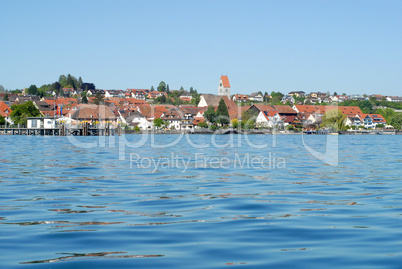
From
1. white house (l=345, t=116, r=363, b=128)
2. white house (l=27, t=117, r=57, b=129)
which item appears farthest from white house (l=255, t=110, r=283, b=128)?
white house (l=27, t=117, r=57, b=129)

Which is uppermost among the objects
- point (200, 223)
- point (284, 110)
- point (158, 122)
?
point (284, 110)

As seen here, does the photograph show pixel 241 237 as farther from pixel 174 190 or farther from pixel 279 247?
pixel 174 190

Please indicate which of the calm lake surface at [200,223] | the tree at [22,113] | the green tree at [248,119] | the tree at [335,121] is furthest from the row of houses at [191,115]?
the calm lake surface at [200,223]

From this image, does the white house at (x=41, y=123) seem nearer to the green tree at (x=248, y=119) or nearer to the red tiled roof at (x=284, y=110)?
the green tree at (x=248, y=119)

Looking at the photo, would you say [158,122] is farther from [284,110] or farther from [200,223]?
[200,223]

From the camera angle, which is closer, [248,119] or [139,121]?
[248,119]

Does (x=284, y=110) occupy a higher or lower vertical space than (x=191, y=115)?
higher

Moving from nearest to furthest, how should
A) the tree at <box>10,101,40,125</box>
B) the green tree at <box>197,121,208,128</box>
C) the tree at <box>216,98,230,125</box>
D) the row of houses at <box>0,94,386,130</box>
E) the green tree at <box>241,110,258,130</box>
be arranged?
1. the tree at <box>10,101,40,125</box>
2. the tree at <box>216,98,230,125</box>
3. the green tree at <box>197,121,208,128</box>
4. the green tree at <box>241,110,258,130</box>
5. the row of houses at <box>0,94,386,130</box>

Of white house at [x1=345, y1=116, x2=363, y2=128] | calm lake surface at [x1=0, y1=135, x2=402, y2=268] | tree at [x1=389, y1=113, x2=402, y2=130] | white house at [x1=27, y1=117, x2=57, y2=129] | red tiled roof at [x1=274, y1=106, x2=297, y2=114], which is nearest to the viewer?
calm lake surface at [x1=0, y1=135, x2=402, y2=268]

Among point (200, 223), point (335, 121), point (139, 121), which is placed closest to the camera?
point (200, 223)

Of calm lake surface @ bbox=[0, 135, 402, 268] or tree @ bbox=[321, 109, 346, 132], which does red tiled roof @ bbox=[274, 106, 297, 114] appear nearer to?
tree @ bbox=[321, 109, 346, 132]

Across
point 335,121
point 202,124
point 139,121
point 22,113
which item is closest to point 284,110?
point 335,121

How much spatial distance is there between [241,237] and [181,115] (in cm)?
14424

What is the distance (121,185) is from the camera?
16188 mm
